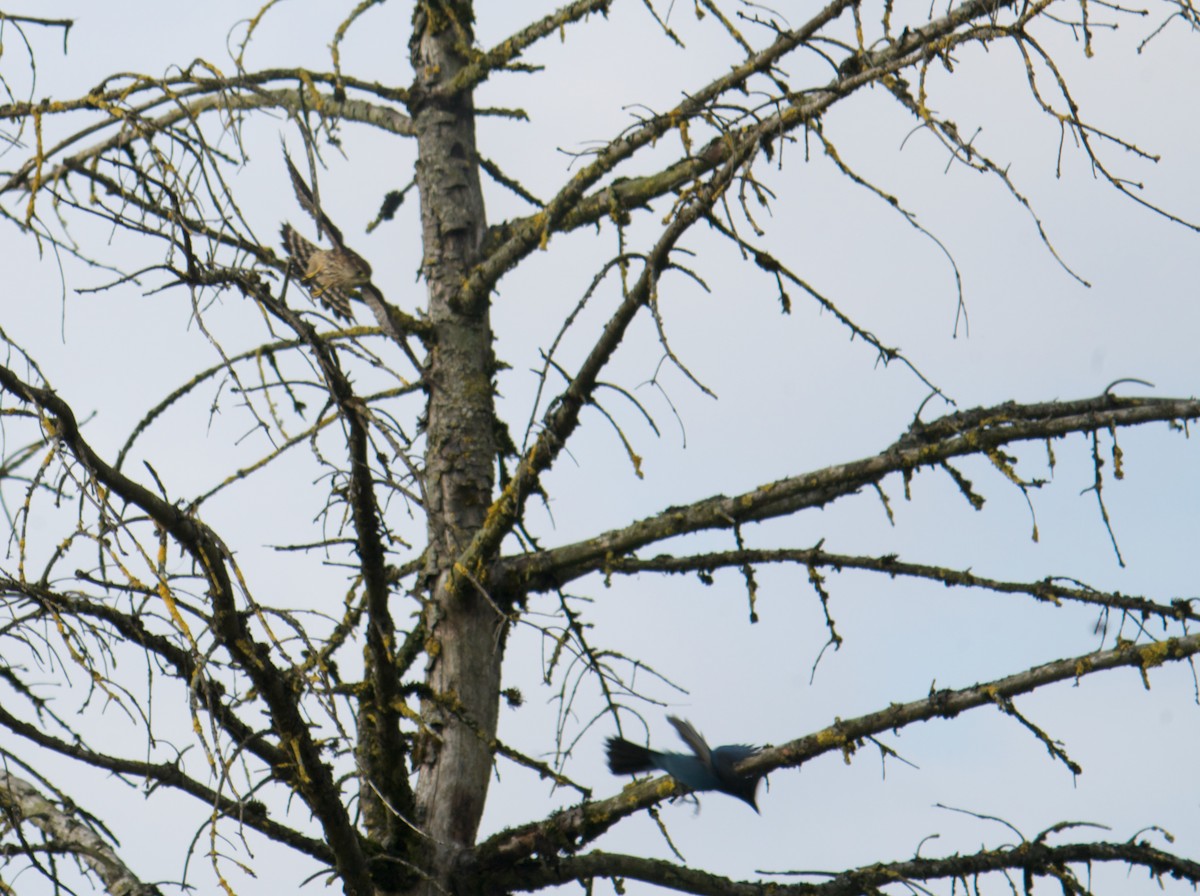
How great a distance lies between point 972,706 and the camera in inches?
146

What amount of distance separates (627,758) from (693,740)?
0.41 meters

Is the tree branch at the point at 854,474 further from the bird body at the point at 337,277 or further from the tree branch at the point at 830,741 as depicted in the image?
the bird body at the point at 337,277

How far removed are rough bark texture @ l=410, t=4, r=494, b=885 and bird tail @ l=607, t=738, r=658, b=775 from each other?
43cm

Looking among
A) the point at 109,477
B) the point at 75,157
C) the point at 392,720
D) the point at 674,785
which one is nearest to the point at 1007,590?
the point at 674,785

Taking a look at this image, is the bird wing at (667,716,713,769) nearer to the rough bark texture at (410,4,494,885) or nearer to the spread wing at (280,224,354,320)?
the rough bark texture at (410,4,494,885)

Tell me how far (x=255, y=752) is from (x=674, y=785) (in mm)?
1198

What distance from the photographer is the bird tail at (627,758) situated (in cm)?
429

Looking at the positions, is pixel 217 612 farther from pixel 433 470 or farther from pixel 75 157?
pixel 433 470

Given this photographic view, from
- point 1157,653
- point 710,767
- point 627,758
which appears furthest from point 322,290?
point 1157,653

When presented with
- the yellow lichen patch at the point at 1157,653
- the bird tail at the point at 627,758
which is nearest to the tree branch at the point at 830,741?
the yellow lichen patch at the point at 1157,653

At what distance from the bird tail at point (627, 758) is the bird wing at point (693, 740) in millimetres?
218

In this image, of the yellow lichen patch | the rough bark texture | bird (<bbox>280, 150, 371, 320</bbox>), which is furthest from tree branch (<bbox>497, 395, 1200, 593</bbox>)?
bird (<bbox>280, 150, 371, 320</bbox>)

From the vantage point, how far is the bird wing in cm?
395

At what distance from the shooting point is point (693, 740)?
13.1 ft
